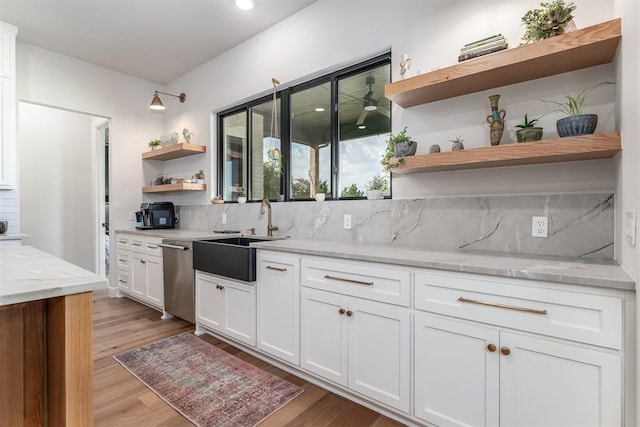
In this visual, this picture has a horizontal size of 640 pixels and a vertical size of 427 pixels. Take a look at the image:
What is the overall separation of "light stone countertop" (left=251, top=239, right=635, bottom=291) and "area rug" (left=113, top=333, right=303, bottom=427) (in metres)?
0.93

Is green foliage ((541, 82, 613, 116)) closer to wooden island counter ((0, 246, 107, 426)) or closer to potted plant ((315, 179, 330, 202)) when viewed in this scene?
potted plant ((315, 179, 330, 202))

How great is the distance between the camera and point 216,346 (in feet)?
8.64

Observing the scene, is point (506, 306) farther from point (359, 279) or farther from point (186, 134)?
point (186, 134)

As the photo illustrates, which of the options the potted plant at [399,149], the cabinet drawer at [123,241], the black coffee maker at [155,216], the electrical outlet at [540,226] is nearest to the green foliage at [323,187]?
the potted plant at [399,149]

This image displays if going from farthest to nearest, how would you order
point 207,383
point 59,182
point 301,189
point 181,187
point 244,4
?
point 59,182 < point 181,187 < point 301,189 < point 244,4 < point 207,383

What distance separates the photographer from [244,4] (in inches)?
112

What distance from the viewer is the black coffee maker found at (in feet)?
13.6

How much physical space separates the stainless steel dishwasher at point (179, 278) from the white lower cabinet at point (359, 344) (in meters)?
1.42

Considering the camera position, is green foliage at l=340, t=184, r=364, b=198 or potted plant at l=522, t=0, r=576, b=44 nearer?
potted plant at l=522, t=0, r=576, b=44

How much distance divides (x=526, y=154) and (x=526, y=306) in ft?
2.50

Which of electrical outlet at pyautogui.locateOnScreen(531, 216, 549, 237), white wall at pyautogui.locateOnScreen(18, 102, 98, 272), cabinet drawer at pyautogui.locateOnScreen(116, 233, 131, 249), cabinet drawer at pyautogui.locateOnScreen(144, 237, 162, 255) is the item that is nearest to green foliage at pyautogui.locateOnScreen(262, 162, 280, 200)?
cabinet drawer at pyautogui.locateOnScreen(144, 237, 162, 255)

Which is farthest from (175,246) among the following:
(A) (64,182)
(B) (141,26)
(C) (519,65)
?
(A) (64,182)

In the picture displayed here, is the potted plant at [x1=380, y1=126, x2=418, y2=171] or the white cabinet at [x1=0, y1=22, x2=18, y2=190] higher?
the white cabinet at [x1=0, y1=22, x2=18, y2=190]

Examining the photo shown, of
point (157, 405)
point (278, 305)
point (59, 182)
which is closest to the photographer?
point (157, 405)
